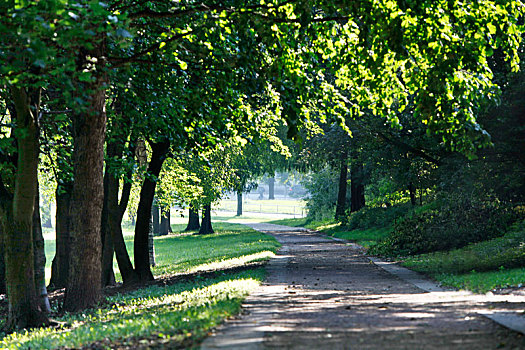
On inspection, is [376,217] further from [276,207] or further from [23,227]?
[276,207]

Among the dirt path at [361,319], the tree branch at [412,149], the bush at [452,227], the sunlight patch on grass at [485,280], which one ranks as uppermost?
the tree branch at [412,149]

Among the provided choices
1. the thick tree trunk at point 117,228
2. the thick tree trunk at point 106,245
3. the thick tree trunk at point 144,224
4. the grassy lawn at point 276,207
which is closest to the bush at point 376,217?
the thick tree trunk at point 144,224

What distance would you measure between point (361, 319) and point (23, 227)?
20.4ft

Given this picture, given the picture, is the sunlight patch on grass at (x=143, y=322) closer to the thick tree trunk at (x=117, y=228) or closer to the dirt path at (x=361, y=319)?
the dirt path at (x=361, y=319)

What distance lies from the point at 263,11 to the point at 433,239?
460 inches

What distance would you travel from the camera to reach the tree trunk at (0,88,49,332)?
1069 centimetres

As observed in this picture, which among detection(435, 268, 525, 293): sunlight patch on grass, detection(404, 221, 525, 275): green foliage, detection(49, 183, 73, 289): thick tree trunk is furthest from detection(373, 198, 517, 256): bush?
detection(49, 183, 73, 289): thick tree trunk

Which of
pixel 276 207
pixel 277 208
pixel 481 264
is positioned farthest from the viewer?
pixel 276 207

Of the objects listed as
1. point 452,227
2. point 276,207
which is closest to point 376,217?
point 452,227

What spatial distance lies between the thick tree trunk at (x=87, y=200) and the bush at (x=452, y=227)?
435 inches

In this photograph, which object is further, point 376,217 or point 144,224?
point 376,217

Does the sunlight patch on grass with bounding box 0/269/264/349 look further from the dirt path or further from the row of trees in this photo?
the row of trees

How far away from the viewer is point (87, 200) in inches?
437

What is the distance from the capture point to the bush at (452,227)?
61.3ft
